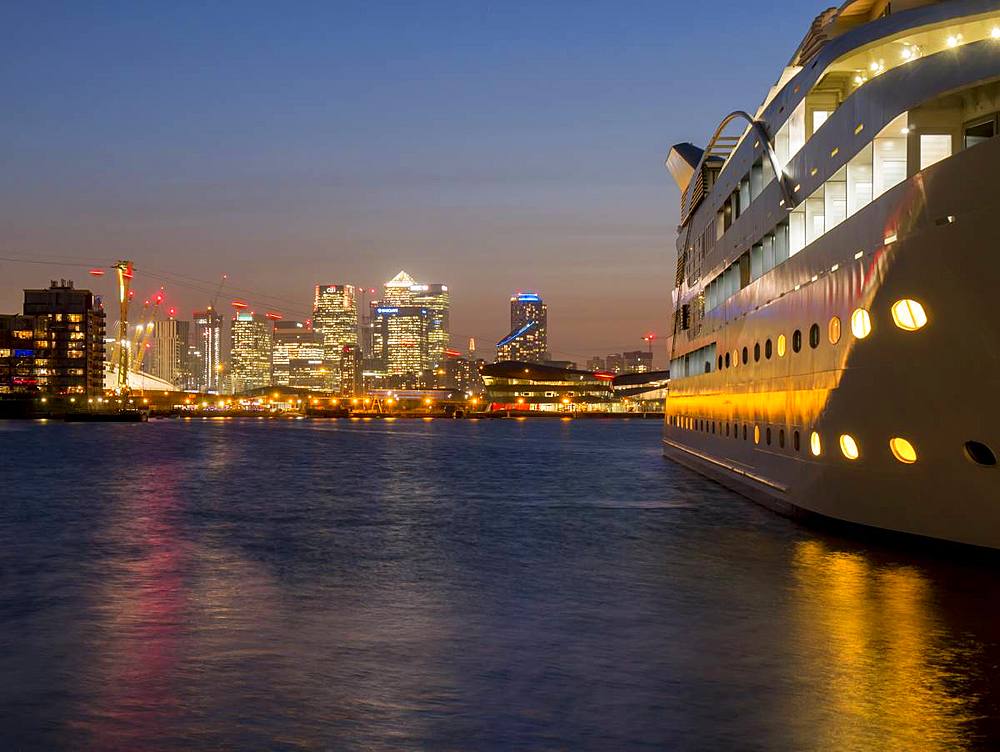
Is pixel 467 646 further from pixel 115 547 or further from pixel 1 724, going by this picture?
pixel 115 547

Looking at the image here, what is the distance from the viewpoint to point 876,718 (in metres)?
10.5

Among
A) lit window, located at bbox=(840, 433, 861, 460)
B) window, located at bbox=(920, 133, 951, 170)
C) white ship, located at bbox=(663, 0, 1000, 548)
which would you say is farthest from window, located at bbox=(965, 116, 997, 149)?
lit window, located at bbox=(840, 433, 861, 460)

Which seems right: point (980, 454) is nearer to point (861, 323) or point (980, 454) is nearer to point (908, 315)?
point (908, 315)

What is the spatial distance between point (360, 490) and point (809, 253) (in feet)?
85.3

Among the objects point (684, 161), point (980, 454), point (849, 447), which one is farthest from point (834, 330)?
point (684, 161)

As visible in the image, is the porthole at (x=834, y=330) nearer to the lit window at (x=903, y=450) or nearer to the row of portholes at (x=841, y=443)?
the row of portholes at (x=841, y=443)

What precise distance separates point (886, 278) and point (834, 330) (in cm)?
291

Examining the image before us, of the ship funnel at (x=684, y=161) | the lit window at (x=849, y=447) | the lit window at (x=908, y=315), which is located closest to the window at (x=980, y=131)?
the lit window at (x=908, y=315)

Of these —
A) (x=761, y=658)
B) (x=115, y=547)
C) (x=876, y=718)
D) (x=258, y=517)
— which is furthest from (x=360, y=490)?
(x=876, y=718)

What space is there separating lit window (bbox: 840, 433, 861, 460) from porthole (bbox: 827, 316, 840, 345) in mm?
2083

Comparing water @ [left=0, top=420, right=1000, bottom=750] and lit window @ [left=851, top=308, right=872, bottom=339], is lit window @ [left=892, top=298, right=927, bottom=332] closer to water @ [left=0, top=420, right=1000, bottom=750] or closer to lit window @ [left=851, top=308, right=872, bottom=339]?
lit window @ [left=851, top=308, right=872, bottom=339]

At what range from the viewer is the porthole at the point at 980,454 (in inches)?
707

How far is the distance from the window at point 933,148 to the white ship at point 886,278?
25mm

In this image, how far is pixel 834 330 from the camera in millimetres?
22797
